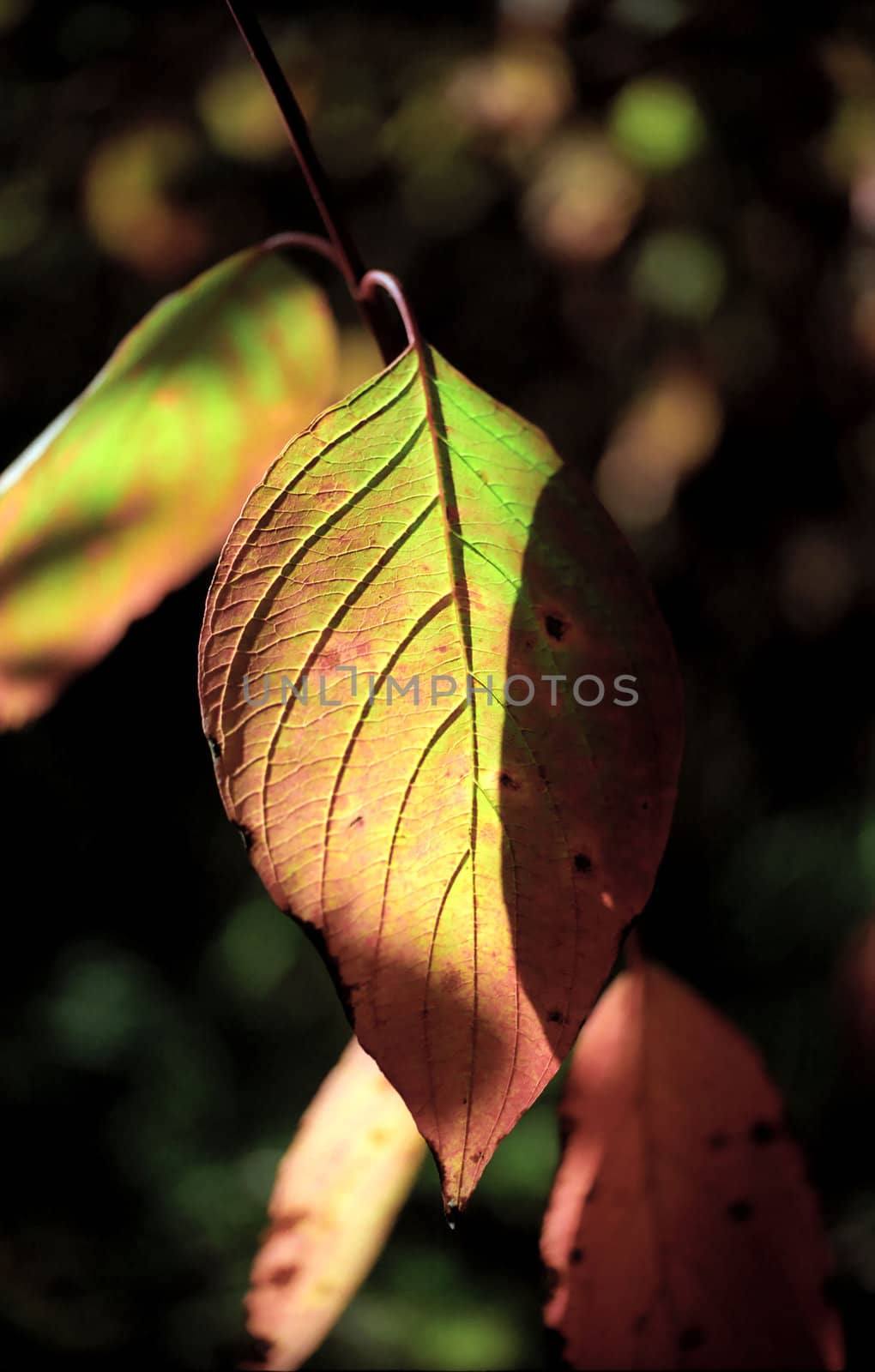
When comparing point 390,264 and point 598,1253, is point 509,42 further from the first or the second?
point 598,1253

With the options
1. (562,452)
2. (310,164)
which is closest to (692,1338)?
(310,164)

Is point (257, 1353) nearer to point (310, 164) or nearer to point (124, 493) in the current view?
point (124, 493)

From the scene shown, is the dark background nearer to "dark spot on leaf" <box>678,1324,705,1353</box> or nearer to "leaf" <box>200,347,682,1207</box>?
"dark spot on leaf" <box>678,1324,705,1353</box>

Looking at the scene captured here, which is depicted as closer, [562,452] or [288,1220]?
[288,1220]

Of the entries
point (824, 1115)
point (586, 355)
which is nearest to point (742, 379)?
point (586, 355)

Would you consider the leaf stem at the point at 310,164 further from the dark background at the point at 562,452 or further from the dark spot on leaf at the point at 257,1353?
the dark background at the point at 562,452

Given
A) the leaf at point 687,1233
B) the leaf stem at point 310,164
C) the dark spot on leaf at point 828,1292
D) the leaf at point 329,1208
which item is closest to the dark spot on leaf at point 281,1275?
the leaf at point 329,1208

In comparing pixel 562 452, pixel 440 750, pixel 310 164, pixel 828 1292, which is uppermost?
pixel 310 164

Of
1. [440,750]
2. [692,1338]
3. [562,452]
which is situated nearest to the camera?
[440,750]
